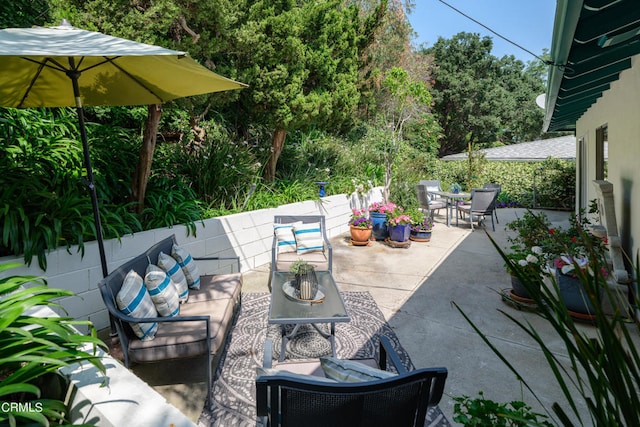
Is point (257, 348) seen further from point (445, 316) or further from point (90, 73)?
point (90, 73)

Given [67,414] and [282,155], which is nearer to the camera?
[67,414]

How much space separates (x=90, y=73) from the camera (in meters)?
3.39

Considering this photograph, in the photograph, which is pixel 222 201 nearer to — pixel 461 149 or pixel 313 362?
pixel 313 362

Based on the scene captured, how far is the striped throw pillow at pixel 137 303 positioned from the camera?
7.82ft

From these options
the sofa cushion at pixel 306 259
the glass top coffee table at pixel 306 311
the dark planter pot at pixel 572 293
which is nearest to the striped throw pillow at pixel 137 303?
the glass top coffee table at pixel 306 311

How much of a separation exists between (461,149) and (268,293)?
27.6 m

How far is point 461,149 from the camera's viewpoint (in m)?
28.5

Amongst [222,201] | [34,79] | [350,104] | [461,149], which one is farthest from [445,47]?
[34,79]

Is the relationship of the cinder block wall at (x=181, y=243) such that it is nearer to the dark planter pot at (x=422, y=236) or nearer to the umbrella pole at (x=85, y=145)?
the umbrella pole at (x=85, y=145)

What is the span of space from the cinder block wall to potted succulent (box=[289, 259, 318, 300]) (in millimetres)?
1737

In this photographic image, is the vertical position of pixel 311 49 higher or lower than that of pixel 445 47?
lower

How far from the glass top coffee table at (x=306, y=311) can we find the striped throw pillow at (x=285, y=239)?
58.5 inches

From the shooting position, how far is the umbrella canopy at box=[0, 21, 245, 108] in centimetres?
223

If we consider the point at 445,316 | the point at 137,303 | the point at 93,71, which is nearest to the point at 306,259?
the point at 445,316
